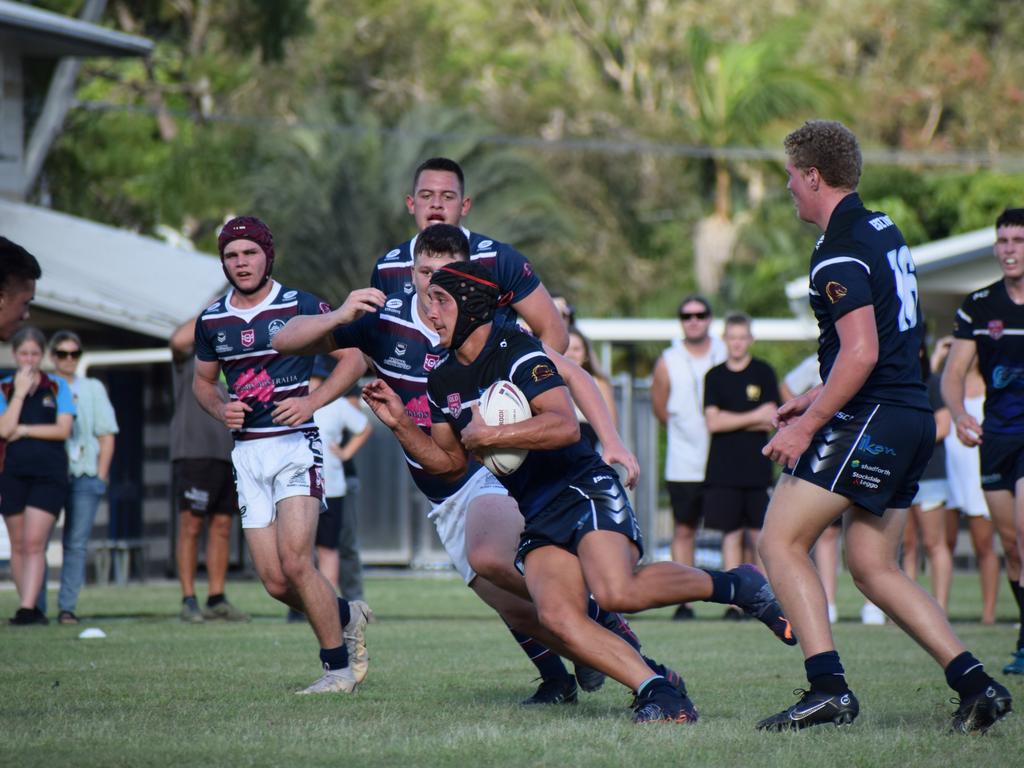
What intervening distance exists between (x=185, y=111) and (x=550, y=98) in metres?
10.2

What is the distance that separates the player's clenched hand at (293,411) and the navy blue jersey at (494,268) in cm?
68

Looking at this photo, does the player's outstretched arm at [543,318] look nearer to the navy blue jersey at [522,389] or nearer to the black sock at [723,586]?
the navy blue jersey at [522,389]

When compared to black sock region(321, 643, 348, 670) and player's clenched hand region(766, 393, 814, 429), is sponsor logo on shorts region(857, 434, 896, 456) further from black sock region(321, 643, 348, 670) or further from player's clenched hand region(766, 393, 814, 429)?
black sock region(321, 643, 348, 670)

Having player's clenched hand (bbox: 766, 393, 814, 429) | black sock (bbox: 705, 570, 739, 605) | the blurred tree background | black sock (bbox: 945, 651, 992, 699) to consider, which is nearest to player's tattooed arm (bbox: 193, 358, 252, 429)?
black sock (bbox: 705, 570, 739, 605)

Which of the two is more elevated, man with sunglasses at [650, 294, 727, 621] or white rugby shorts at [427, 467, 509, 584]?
man with sunglasses at [650, 294, 727, 621]

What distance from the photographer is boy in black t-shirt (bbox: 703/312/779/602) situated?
14039mm

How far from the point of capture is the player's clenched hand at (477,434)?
254 inches

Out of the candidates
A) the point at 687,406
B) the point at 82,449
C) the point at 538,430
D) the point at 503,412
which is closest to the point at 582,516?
Result: the point at 538,430

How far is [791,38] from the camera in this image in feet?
147

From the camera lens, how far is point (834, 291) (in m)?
6.43

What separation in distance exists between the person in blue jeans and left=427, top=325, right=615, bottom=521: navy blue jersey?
299 inches

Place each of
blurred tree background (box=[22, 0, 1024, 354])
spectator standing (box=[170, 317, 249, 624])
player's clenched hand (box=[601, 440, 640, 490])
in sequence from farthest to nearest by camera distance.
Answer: blurred tree background (box=[22, 0, 1024, 354])
spectator standing (box=[170, 317, 249, 624])
player's clenched hand (box=[601, 440, 640, 490])

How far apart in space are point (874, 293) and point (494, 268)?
6.20ft

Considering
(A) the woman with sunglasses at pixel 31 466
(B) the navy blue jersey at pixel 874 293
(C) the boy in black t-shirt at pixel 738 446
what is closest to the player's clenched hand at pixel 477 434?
(B) the navy blue jersey at pixel 874 293
